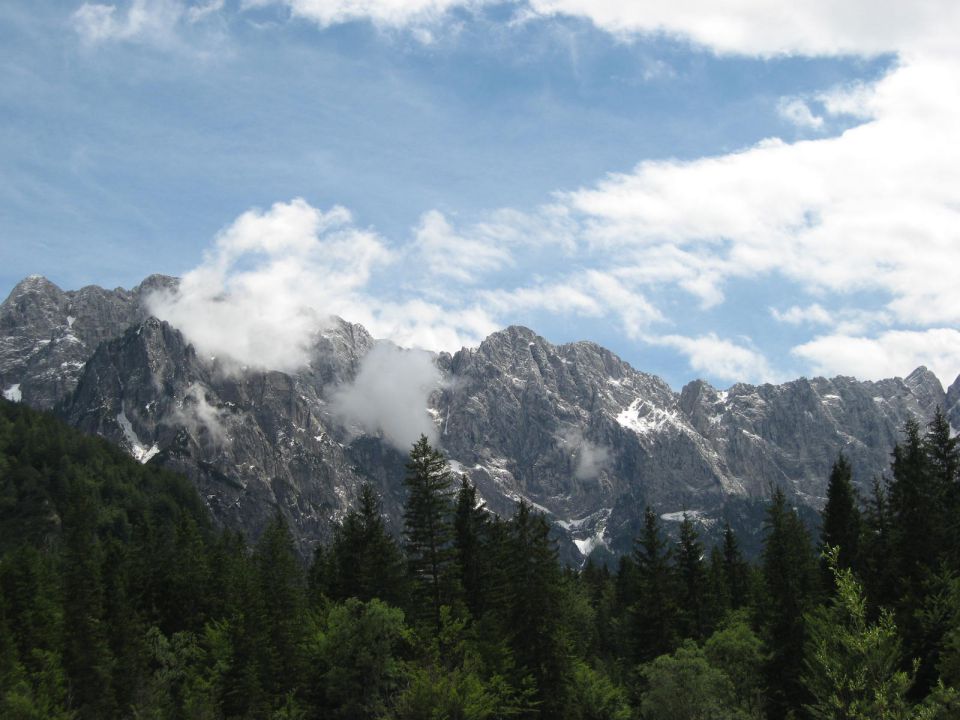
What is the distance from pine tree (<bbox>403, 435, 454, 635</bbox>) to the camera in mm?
68562

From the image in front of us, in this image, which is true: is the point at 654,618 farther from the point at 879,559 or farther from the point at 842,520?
the point at 879,559

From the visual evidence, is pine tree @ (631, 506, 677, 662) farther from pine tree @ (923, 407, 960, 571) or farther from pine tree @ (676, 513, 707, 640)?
pine tree @ (923, 407, 960, 571)

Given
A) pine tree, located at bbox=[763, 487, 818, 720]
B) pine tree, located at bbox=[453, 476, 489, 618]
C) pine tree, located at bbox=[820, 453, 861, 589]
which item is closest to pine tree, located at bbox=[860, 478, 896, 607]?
pine tree, located at bbox=[820, 453, 861, 589]

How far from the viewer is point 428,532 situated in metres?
69.8

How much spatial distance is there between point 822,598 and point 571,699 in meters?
22.3

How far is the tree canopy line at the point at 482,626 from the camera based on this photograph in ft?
175

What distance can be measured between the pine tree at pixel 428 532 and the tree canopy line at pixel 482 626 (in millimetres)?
154

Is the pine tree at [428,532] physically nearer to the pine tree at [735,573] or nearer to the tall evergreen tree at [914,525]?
the tall evergreen tree at [914,525]

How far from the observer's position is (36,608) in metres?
95.1

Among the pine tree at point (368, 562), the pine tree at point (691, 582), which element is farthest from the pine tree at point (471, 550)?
the pine tree at point (691, 582)

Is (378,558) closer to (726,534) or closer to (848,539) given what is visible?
(848,539)

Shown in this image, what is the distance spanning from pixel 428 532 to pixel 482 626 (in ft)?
28.0

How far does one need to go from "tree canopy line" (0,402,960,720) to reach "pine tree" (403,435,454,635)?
0.50 feet

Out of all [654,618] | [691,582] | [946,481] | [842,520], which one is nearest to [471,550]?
[654,618]
